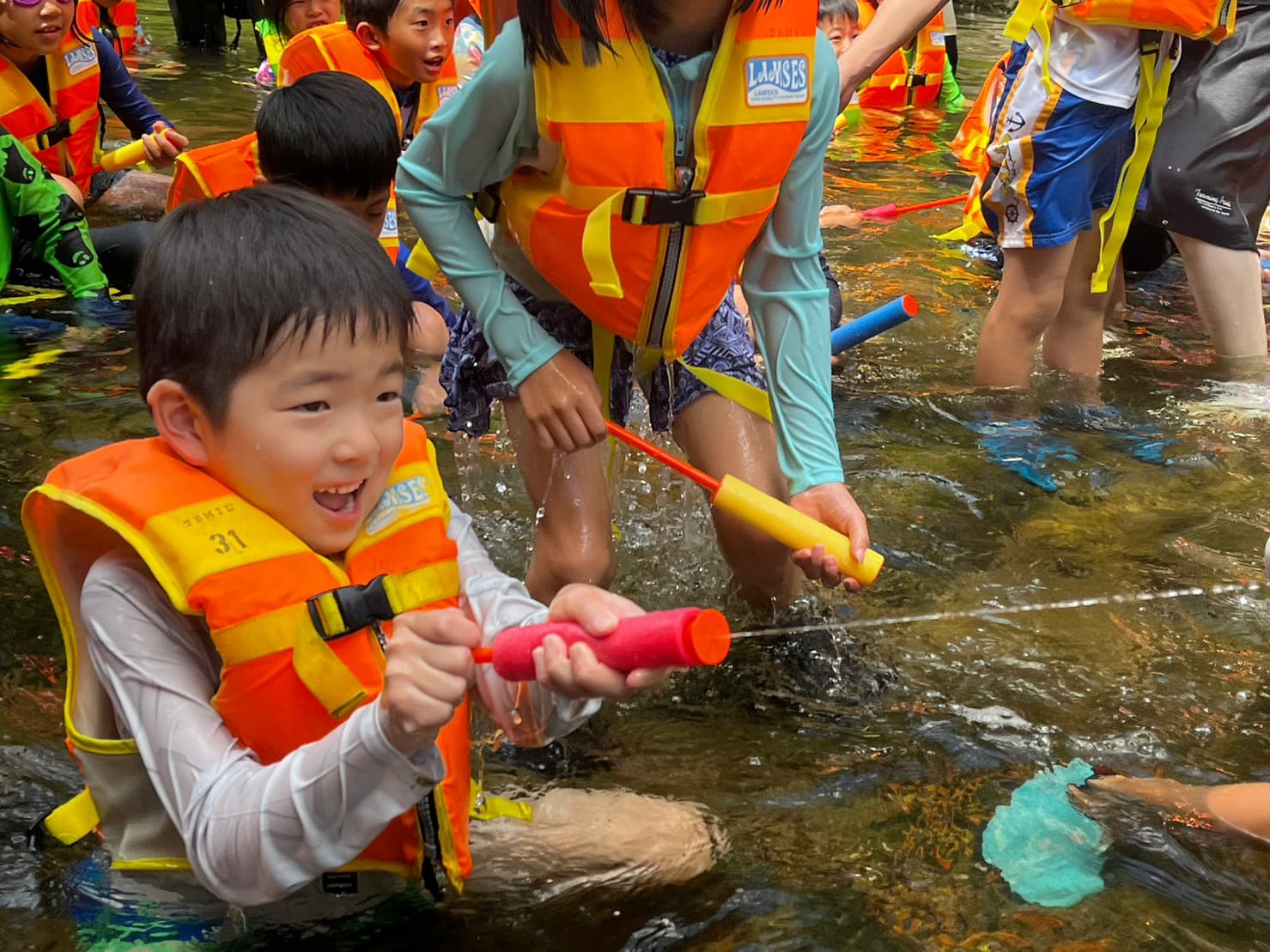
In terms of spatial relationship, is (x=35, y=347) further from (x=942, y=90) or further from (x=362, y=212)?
(x=942, y=90)

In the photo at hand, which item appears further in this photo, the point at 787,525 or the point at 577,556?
the point at 577,556

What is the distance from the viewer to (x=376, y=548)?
6.29 ft

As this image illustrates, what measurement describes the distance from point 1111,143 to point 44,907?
132 inches

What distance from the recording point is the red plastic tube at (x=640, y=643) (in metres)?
1.35

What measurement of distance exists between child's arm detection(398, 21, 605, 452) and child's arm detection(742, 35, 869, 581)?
1.22 ft

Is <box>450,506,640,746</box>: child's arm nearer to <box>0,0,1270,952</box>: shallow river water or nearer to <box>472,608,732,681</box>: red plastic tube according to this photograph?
<box>472,608,732,681</box>: red plastic tube

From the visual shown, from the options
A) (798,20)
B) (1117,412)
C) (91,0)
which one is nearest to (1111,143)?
(1117,412)

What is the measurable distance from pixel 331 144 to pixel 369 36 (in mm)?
1441

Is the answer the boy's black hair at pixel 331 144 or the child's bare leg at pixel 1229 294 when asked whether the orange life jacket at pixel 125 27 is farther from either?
the child's bare leg at pixel 1229 294

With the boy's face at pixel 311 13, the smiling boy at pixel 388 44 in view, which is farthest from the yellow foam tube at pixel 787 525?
the boy's face at pixel 311 13

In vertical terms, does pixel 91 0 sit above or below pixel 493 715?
above

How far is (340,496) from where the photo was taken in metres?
1.88

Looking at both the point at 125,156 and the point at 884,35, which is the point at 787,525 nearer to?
the point at 884,35

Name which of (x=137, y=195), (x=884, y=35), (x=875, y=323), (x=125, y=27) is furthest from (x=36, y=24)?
(x=125, y=27)
